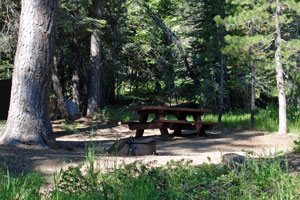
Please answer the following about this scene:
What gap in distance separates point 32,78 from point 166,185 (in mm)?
3722

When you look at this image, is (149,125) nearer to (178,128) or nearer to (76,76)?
(178,128)

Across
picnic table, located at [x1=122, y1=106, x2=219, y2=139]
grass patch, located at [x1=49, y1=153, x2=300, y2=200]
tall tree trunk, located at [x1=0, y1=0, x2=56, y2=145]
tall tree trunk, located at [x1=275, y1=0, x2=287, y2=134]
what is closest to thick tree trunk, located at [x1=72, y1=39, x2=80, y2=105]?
picnic table, located at [x1=122, y1=106, x2=219, y2=139]

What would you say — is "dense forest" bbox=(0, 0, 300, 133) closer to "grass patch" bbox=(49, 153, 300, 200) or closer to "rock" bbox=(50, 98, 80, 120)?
"rock" bbox=(50, 98, 80, 120)

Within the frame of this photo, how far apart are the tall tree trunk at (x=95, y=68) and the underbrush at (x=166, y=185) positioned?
10.8 meters

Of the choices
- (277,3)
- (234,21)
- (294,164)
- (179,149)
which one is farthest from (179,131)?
(294,164)

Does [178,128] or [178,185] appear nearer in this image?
[178,185]

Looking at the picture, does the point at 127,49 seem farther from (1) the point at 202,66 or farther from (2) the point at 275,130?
(2) the point at 275,130

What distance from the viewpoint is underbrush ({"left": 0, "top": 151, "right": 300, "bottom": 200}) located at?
296 centimetres

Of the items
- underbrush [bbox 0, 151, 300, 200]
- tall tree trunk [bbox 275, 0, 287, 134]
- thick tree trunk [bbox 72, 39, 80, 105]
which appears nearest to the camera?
underbrush [bbox 0, 151, 300, 200]

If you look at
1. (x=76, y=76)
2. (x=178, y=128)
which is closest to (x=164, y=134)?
(x=178, y=128)

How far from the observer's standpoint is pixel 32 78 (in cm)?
619

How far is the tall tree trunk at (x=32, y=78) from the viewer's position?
6.04 m

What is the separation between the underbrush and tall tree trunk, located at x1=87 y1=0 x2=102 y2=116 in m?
10.8

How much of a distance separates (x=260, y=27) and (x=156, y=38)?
8.29 m
